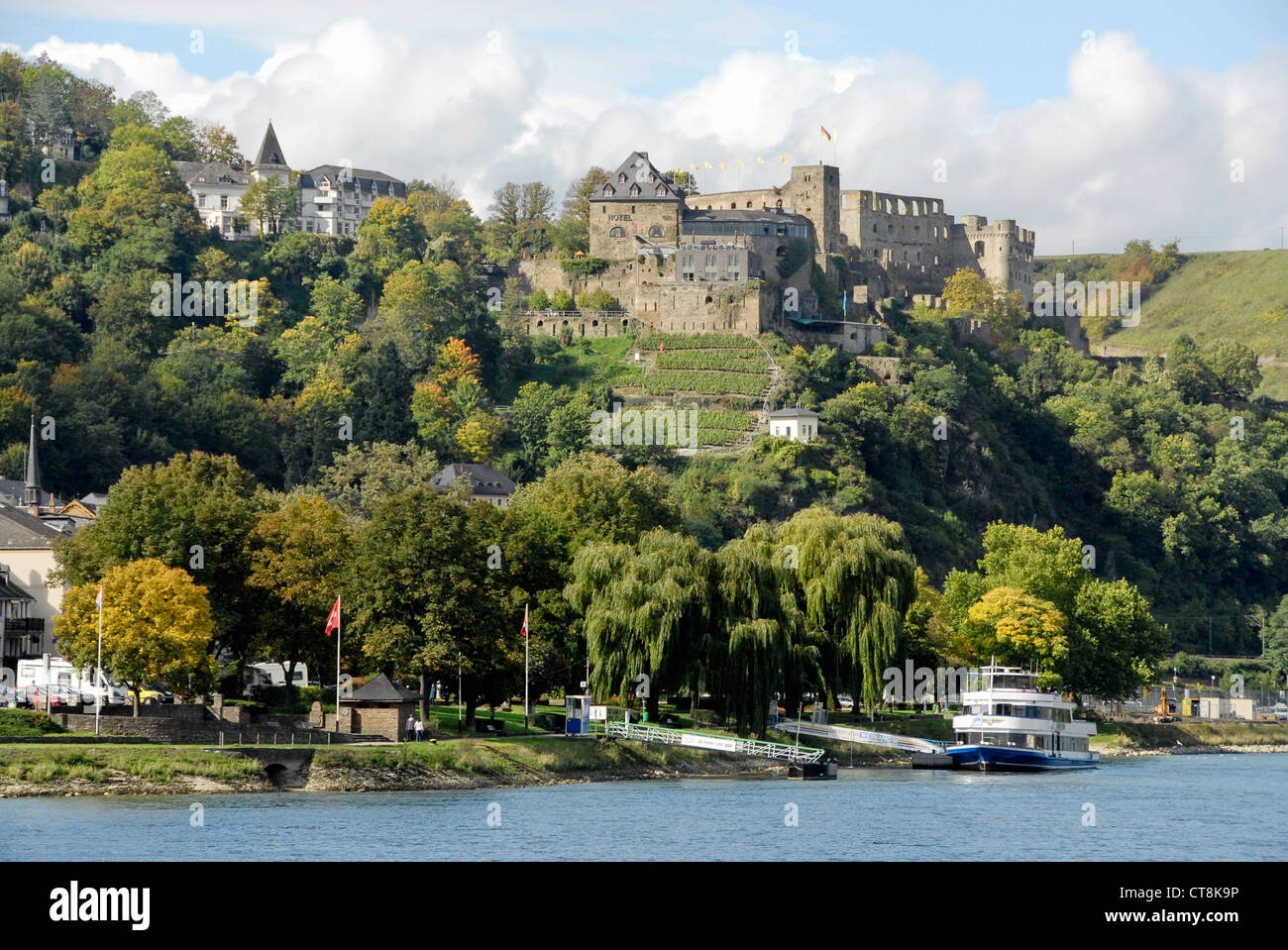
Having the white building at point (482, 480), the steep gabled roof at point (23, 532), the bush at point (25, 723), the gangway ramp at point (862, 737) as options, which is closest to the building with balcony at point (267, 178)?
the white building at point (482, 480)

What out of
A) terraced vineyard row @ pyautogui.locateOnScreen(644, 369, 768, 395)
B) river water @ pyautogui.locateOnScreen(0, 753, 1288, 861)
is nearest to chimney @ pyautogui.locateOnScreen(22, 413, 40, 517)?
terraced vineyard row @ pyautogui.locateOnScreen(644, 369, 768, 395)

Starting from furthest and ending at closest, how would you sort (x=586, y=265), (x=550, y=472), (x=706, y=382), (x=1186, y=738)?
(x=586, y=265)
(x=706, y=382)
(x=1186, y=738)
(x=550, y=472)

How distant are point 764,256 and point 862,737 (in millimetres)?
86203

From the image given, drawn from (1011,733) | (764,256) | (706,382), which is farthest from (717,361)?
(1011,733)

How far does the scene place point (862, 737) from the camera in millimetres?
82312

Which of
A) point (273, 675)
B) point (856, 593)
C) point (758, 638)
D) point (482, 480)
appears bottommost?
point (273, 675)

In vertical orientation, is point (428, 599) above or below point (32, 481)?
below

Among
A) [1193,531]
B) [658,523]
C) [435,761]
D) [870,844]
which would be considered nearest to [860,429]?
[1193,531]

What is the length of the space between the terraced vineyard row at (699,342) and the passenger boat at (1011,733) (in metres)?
67.2

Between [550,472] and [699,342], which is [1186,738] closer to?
[550,472]

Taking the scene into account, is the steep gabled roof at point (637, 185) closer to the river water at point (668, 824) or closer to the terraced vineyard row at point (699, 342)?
the terraced vineyard row at point (699, 342)

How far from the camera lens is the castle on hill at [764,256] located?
158125 mm

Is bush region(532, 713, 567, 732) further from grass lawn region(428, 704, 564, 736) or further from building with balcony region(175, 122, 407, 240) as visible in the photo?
building with balcony region(175, 122, 407, 240)
